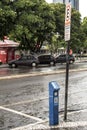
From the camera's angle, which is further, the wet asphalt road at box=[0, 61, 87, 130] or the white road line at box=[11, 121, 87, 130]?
the wet asphalt road at box=[0, 61, 87, 130]

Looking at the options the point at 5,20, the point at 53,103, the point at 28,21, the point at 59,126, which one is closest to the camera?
the point at 59,126

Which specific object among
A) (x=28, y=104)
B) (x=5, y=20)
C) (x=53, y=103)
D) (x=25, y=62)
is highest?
(x=5, y=20)

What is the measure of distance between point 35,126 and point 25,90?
28.1 ft

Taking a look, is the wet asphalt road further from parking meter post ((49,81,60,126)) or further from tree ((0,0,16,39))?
tree ((0,0,16,39))

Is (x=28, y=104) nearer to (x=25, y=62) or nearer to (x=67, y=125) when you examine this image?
(x=67, y=125)

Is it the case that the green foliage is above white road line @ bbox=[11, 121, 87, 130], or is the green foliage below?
above

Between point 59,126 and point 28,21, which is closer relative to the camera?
point 59,126

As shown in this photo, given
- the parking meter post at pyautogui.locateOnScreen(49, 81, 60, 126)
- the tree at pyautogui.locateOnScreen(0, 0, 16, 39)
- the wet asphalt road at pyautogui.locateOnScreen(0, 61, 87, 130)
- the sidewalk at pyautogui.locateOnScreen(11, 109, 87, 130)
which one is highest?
the tree at pyautogui.locateOnScreen(0, 0, 16, 39)

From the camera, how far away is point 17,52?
55.2m

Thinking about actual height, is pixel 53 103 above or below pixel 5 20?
below

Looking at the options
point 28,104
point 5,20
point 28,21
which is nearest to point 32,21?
point 28,21

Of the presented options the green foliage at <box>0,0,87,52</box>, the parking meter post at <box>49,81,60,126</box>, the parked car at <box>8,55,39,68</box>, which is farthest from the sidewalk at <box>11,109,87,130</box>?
the parked car at <box>8,55,39,68</box>

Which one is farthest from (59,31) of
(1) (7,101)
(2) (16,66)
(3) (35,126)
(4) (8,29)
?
(3) (35,126)

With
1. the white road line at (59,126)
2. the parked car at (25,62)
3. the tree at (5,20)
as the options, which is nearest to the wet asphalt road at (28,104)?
the white road line at (59,126)
